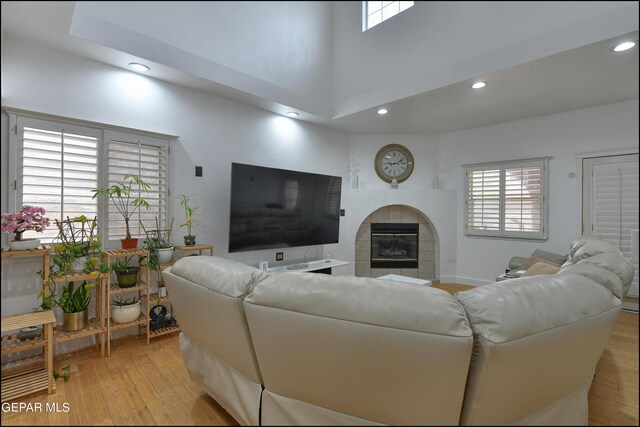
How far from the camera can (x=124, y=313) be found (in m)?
2.31

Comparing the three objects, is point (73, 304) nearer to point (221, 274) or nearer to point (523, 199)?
point (221, 274)

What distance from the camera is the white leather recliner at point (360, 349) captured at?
33.3 inches

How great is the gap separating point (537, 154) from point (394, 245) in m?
2.26

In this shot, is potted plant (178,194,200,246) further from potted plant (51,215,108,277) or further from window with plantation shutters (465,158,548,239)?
window with plantation shutters (465,158,548,239)

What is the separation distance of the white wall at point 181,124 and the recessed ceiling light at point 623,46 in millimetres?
2987

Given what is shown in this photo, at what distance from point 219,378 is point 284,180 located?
246 centimetres

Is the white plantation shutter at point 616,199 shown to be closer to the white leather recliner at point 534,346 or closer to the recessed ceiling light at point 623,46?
the recessed ceiling light at point 623,46

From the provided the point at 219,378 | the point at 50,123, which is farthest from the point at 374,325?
the point at 50,123

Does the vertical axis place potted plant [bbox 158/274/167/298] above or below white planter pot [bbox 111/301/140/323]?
above

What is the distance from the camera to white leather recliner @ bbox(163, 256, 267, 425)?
116 cm

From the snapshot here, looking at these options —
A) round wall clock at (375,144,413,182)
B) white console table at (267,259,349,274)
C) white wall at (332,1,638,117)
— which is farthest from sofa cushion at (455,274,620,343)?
round wall clock at (375,144,413,182)

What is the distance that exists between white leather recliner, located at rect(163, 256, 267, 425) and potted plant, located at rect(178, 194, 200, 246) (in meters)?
1.38

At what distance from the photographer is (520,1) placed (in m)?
1.47

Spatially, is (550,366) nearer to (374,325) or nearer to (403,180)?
(374,325)
